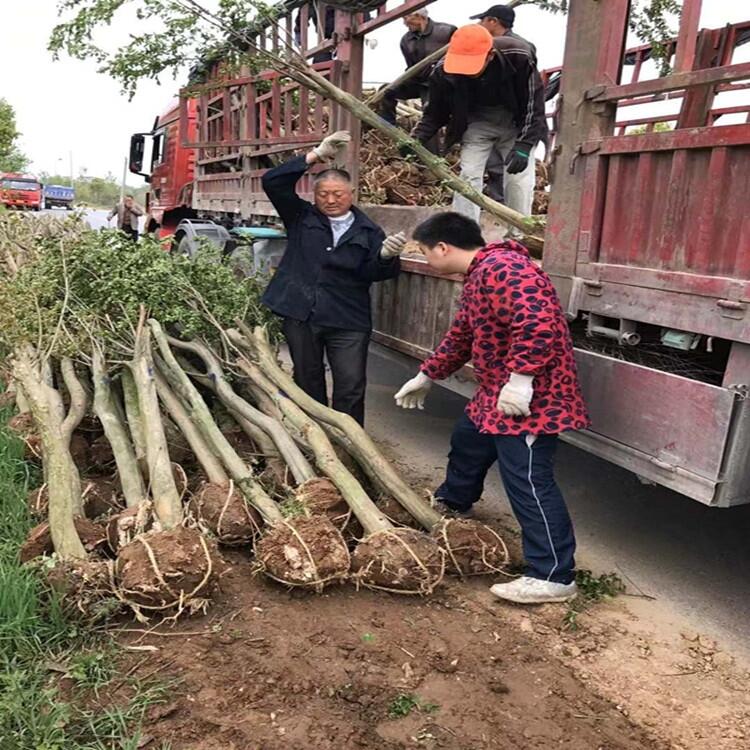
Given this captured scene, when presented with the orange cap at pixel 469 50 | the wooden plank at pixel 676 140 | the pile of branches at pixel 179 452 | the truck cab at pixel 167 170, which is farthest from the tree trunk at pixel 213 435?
the truck cab at pixel 167 170

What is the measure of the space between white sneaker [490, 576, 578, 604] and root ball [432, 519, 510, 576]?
166 millimetres

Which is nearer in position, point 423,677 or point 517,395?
point 423,677

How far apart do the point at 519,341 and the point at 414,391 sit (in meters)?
1.06

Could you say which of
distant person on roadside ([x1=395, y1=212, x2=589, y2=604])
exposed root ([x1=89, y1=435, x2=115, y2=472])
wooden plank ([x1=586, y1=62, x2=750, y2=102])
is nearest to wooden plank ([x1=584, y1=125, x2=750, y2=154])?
wooden plank ([x1=586, y1=62, x2=750, y2=102])

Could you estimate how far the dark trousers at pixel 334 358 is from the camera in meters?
4.86

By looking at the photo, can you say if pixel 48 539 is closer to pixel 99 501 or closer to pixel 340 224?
pixel 99 501

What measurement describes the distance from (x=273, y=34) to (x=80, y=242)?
199cm

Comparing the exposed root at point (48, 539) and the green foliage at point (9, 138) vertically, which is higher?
the green foliage at point (9, 138)

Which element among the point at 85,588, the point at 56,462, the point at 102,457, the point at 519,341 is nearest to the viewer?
the point at 85,588

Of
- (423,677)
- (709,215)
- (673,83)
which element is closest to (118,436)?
(423,677)

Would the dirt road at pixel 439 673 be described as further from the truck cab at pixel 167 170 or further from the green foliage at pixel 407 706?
the truck cab at pixel 167 170

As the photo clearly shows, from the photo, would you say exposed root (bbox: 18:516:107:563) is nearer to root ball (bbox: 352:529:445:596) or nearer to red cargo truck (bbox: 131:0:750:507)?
root ball (bbox: 352:529:445:596)

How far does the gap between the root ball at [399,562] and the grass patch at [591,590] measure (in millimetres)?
613

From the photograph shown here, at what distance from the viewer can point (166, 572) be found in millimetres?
2877
